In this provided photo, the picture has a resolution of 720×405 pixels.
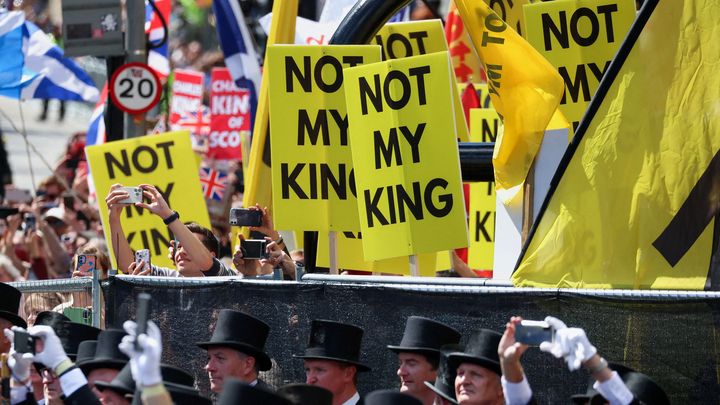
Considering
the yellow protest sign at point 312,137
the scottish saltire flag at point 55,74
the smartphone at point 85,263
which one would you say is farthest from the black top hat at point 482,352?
the scottish saltire flag at point 55,74

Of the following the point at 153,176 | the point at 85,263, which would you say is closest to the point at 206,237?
the point at 85,263

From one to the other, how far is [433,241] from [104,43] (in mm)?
7392

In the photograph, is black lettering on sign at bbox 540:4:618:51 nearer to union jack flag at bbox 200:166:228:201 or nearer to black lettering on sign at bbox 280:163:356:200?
black lettering on sign at bbox 280:163:356:200

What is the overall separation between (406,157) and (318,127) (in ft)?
3.14

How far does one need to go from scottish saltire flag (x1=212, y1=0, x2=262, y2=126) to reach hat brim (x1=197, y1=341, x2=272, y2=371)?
7663 millimetres

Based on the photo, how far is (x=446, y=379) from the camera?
721 centimetres

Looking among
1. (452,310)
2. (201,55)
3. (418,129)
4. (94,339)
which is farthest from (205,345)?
(201,55)

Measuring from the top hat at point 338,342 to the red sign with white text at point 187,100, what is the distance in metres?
14.6

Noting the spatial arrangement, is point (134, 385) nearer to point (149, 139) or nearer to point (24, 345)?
point (24, 345)

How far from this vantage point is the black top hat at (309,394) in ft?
22.9

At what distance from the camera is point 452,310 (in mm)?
7691

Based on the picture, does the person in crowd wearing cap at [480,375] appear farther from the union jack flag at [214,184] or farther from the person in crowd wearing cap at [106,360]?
the union jack flag at [214,184]

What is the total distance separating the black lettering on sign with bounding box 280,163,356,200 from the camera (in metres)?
9.74

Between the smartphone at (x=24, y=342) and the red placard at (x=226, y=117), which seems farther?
the red placard at (x=226, y=117)
